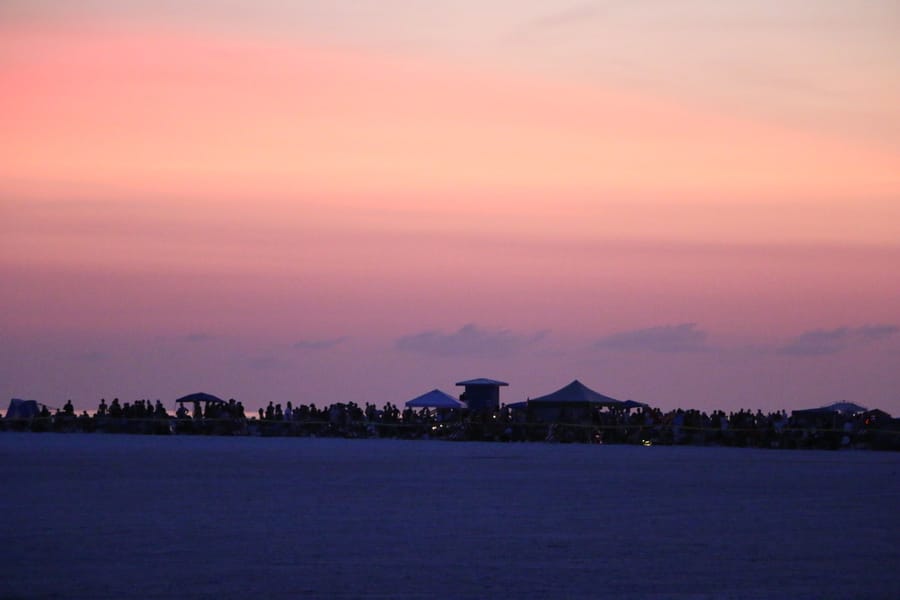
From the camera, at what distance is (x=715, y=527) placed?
15961 millimetres

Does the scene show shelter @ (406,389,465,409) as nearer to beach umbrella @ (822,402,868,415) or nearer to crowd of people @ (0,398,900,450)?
crowd of people @ (0,398,900,450)

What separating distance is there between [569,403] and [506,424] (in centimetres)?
298

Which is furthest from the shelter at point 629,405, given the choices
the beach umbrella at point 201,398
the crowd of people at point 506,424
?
the beach umbrella at point 201,398

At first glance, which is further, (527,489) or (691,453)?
(691,453)

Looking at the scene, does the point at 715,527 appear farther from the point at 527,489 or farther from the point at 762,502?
the point at 527,489

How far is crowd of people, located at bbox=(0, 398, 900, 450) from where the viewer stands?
45.2 metres

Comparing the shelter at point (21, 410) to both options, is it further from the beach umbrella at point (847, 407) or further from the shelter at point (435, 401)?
the beach umbrella at point (847, 407)

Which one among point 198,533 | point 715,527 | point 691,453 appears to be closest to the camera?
point 198,533

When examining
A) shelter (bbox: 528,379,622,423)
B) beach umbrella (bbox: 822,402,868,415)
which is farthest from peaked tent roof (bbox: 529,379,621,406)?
beach umbrella (bbox: 822,402,868,415)

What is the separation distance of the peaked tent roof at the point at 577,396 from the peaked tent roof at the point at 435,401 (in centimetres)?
614

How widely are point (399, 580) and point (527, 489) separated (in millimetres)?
11069

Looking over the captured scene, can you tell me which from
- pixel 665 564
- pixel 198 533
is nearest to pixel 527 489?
pixel 198 533

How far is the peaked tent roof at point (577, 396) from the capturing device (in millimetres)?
50156

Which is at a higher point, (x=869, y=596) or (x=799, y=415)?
(x=799, y=415)
